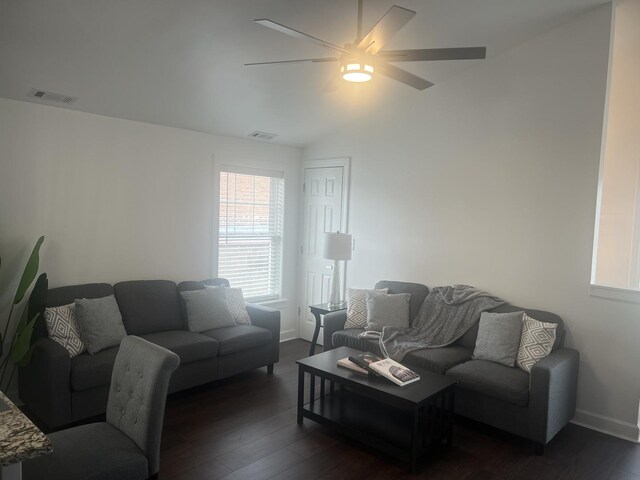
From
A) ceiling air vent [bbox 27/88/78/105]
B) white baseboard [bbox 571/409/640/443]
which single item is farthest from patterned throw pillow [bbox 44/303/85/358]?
white baseboard [bbox 571/409/640/443]

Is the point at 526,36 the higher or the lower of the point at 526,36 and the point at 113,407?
the higher

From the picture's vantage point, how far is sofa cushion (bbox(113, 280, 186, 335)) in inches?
159

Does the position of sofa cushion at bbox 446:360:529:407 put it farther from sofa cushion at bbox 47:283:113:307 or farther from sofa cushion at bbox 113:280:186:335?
sofa cushion at bbox 47:283:113:307

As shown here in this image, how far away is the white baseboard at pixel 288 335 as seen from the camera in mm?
5686

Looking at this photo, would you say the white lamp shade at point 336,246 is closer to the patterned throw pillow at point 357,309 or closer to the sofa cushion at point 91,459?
the patterned throw pillow at point 357,309

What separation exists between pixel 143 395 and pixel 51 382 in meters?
1.43

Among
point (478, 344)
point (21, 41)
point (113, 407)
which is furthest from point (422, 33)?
point (113, 407)

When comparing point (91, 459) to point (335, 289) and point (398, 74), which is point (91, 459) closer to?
point (398, 74)

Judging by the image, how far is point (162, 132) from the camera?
4.49 meters

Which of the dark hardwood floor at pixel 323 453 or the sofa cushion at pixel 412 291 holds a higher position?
the sofa cushion at pixel 412 291

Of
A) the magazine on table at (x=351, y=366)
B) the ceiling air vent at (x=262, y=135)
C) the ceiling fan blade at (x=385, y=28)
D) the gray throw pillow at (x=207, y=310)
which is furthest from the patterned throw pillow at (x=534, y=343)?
the ceiling air vent at (x=262, y=135)

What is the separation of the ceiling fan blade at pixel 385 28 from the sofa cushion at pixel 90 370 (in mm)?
2708

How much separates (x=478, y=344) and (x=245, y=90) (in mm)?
2899

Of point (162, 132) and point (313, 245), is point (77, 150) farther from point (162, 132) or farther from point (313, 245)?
point (313, 245)
